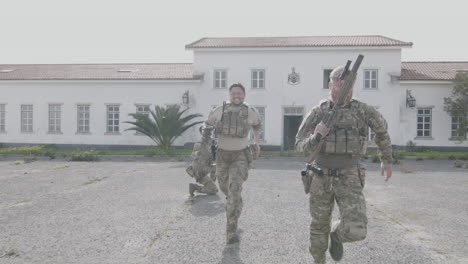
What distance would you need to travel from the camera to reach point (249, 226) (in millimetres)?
5074

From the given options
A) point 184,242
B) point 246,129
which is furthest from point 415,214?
point 184,242

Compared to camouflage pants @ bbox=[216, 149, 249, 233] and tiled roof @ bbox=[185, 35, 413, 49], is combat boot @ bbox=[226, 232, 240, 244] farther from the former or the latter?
tiled roof @ bbox=[185, 35, 413, 49]

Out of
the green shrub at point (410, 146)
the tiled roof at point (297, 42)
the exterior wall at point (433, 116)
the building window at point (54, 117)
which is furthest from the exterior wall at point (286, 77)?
the building window at point (54, 117)

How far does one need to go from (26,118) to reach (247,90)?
14.2 metres

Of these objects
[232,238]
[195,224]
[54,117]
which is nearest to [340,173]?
[232,238]

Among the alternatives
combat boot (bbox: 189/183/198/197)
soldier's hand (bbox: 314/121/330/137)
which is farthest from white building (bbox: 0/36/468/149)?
soldier's hand (bbox: 314/121/330/137)

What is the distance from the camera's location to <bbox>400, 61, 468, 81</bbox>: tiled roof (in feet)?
66.1

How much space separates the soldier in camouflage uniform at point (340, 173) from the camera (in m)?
3.25

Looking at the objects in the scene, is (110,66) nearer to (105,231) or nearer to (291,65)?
(291,65)

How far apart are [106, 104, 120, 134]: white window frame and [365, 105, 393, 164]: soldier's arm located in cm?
2058

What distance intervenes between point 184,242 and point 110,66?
24331mm

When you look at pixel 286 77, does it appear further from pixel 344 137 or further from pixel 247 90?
pixel 344 137

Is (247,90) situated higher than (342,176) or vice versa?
(247,90)

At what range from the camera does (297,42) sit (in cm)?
2152
